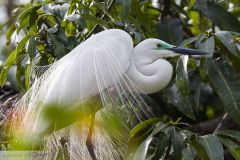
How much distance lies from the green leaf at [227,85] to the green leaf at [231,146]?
0.42 ft

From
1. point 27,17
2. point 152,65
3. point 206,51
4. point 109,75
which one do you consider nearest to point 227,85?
point 206,51

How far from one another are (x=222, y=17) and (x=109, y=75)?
674 millimetres

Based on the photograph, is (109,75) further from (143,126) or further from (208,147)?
(208,147)

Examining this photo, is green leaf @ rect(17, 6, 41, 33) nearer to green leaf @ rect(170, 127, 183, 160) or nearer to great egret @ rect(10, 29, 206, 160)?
great egret @ rect(10, 29, 206, 160)

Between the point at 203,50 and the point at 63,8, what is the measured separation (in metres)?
0.55

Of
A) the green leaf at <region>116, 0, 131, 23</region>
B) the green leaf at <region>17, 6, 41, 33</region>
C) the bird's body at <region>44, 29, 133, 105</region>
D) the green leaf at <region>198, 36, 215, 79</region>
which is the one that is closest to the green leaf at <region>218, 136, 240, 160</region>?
the green leaf at <region>198, 36, 215, 79</region>

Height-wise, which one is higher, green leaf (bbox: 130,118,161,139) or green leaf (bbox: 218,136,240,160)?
green leaf (bbox: 130,118,161,139)

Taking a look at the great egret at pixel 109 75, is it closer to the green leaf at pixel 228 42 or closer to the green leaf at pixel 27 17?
the green leaf at pixel 228 42

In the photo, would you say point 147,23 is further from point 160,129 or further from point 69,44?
point 160,129

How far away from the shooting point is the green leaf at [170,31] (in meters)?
2.15

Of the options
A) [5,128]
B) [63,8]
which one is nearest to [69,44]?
[63,8]

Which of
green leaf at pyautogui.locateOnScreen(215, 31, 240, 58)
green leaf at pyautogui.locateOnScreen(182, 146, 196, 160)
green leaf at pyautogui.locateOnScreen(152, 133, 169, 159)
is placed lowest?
green leaf at pyautogui.locateOnScreen(152, 133, 169, 159)

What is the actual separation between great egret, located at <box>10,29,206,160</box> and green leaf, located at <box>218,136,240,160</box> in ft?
0.85

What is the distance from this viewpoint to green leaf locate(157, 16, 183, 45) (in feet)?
7.07
